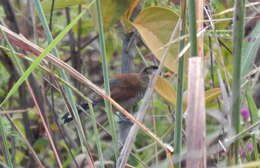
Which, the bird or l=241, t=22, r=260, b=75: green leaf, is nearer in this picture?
l=241, t=22, r=260, b=75: green leaf

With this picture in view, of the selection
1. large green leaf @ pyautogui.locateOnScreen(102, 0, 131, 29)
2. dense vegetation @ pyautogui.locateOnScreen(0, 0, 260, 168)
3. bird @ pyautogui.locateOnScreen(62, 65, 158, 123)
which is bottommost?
bird @ pyautogui.locateOnScreen(62, 65, 158, 123)

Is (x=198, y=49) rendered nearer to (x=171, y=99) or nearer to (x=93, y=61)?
(x=171, y=99)

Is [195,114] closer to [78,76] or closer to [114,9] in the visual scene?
[78,76]

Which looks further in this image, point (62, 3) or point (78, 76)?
point (62, 3)

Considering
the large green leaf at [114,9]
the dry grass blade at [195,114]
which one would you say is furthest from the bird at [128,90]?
the dry grass blade at [195,114]

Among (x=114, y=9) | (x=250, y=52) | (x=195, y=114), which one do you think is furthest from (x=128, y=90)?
(x=195, y=114)

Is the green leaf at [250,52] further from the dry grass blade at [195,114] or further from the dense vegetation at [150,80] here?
the dry grass blade at [195,114]

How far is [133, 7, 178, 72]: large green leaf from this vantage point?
1.34m

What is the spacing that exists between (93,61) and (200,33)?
2298 millimetres

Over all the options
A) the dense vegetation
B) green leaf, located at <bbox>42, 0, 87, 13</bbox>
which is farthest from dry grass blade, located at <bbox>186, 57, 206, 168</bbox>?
green leaf, located at <bbox>42, 0, 87, 13</bbox>

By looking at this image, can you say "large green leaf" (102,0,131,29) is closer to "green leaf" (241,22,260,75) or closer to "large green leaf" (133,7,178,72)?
"large green leaf" (133,7,178,72)

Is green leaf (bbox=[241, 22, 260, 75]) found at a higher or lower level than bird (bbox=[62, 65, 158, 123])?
higher

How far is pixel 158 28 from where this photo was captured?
1.36 m

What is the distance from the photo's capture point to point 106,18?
1.42 meters
